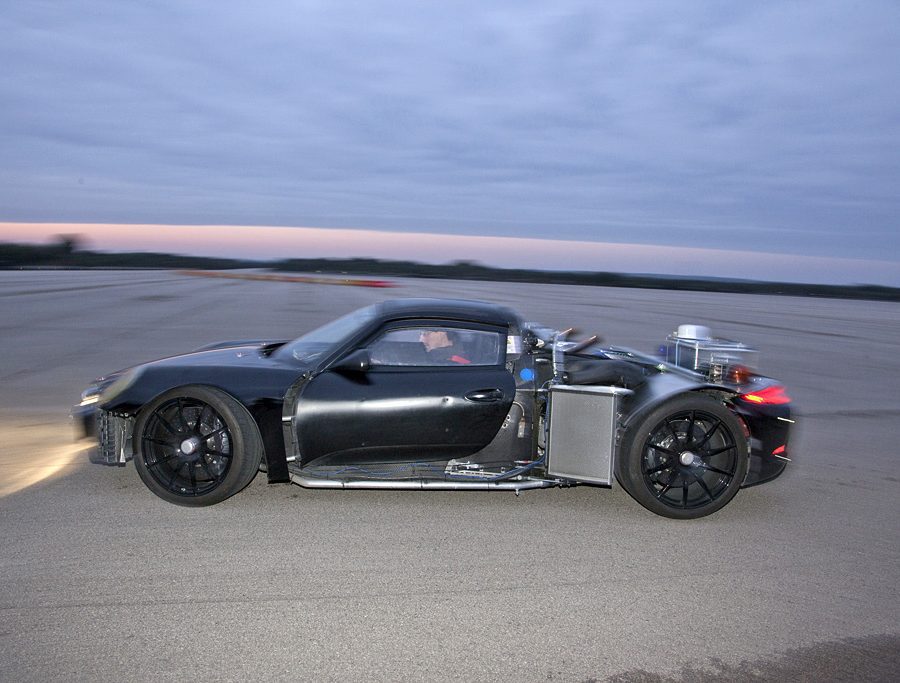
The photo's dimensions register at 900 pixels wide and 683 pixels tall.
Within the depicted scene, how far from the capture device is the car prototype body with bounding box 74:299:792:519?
191 inches

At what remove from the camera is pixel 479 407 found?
494cm

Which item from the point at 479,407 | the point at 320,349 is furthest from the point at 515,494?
the point at 320,349

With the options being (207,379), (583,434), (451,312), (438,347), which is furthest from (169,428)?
(583,434)

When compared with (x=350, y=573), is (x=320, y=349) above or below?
above

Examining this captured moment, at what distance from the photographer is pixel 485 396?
4.95 meters

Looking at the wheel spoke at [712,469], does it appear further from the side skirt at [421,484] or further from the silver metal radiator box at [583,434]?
the side skirt at [421,484]

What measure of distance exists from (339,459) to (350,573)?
3.49 ft

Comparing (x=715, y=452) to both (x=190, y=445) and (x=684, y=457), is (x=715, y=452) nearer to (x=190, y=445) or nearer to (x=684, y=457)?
(x=684, y=457)

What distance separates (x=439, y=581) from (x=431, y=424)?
48.1 inches

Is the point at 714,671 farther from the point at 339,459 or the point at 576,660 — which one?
the point at 339,459

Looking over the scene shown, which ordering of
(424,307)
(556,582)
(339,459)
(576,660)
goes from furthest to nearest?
(424,307) < (339,459) < (556,582) < (576,660)

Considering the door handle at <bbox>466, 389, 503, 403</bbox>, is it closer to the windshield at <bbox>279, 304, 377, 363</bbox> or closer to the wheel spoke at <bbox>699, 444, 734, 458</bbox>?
the windshield at <bbox>279, 304, 377, 363</bbox>

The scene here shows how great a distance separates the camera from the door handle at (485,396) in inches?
195

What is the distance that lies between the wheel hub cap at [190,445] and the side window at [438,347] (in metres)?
1.25
